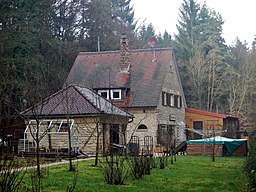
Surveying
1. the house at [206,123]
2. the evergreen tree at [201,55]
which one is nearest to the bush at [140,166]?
the house at [206,123]

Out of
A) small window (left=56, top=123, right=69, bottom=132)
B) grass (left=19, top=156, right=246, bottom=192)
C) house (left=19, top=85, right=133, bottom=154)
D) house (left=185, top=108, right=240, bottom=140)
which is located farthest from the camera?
house (left=185, top=108, right=240, bottom=140)

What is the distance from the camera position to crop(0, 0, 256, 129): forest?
33719mm

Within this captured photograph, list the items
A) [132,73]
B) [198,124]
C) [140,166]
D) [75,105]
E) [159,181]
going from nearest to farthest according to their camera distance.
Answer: [159,181] → [140,166] → [75,105] → [132,73] → [198,124]

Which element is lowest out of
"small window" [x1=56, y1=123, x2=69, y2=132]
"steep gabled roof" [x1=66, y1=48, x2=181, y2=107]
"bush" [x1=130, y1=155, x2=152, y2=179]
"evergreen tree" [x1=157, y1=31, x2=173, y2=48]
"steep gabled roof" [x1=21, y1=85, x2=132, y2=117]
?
"bush" [x1=130, y1=155, x2=152, y2=179]

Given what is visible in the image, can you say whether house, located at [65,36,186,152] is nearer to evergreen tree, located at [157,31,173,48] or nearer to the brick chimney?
the brick chimney

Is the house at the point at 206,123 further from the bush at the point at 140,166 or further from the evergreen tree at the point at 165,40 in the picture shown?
the evergreen tree at the point at 165,40

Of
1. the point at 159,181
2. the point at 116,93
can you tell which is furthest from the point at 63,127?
the point at 159,181

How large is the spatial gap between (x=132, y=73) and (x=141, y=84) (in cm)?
149

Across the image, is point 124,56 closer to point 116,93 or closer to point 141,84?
point 141,84

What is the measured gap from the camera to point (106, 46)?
4644 cm

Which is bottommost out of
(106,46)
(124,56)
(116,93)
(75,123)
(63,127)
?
(63,127)

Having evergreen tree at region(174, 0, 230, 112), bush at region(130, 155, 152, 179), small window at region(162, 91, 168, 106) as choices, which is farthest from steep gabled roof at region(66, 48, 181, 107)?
bush at region(130, 155, 152, 179)

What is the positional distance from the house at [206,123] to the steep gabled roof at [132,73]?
5499 millimetres

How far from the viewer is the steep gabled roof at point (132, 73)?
34125mm
